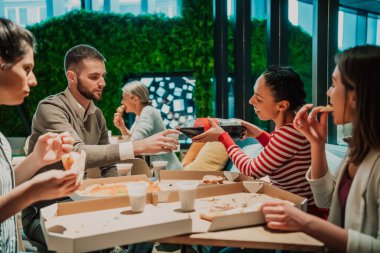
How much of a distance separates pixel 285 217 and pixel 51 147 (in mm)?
1083

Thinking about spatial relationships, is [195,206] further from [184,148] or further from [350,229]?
[184,148]

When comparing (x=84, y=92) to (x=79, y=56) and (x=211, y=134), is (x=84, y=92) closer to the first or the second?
(x=79, y=56)

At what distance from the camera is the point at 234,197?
76.3 inches

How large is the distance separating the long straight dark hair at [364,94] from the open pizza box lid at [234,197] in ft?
1.04

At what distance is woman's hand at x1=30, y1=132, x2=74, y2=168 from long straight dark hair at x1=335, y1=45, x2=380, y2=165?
1.20 metres

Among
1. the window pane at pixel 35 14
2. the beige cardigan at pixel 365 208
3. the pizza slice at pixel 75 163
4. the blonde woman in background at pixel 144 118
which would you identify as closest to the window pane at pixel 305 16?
the blonde woman in background at pixel 144 118

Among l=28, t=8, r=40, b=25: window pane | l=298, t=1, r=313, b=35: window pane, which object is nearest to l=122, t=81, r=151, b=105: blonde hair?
l=298, t=1, r=313, b=35: window pane

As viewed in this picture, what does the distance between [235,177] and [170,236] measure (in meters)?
0.87

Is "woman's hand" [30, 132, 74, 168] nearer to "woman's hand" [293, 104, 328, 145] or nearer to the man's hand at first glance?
the man's hand

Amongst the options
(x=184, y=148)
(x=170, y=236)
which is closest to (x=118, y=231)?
(x=170, y=236)

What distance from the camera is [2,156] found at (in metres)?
1.68

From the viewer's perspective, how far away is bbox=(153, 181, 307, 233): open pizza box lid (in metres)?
1.50

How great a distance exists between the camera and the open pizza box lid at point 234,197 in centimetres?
150

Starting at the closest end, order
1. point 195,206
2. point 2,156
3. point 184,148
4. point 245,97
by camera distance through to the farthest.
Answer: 1. point 2,156
2. point 195,206
3. point 245,97
4. point 184,148
